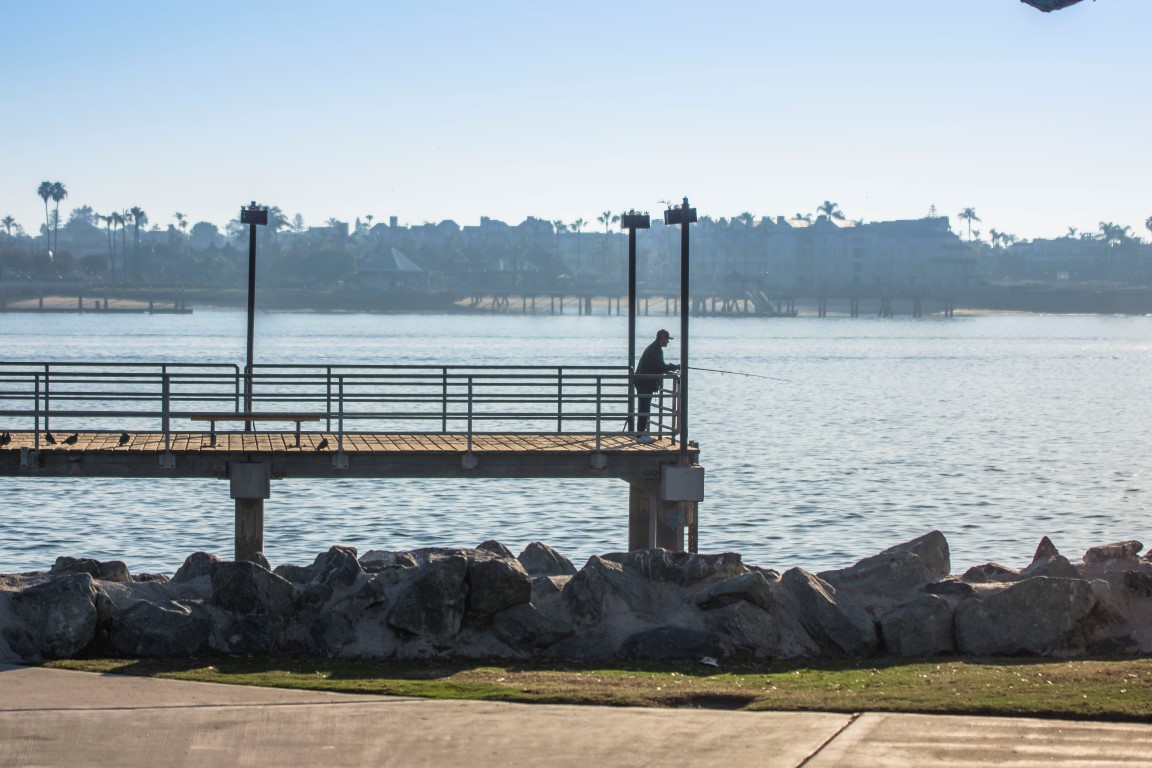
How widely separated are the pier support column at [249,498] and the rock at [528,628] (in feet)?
20.6

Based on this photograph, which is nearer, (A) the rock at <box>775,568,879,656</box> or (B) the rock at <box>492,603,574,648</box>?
(B) the rock at <box>492,603,574,648</box>

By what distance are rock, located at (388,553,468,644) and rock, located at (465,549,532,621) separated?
0.11 m

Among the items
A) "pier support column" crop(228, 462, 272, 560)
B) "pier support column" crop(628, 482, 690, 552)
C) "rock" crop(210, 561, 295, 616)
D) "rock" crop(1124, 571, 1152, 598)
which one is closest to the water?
"pier support column" crop(628, 482, 690, 552)

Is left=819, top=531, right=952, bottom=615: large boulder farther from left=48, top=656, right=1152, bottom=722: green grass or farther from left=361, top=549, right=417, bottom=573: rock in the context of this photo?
left=361, top=549, right=417, bottom=573: rock

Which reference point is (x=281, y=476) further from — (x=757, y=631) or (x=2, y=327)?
(x=2, y=327)

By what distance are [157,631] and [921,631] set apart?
18.5 feet

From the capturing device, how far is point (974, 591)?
1294cm

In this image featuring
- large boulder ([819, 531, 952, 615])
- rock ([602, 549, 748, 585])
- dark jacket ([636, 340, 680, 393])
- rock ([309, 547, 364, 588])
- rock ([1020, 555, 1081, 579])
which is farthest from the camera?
dark jacket ([636, 340, 680, 393])

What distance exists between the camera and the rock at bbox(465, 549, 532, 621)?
1162 cm

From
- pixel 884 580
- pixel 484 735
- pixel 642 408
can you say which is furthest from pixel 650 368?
pixel 484 735

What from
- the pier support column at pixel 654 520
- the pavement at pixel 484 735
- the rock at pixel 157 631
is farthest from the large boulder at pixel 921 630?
the pier support column at pixel 654 520

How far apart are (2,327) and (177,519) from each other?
456ft

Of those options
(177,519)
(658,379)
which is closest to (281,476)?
(658,379)

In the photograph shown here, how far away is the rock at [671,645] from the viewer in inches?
449
